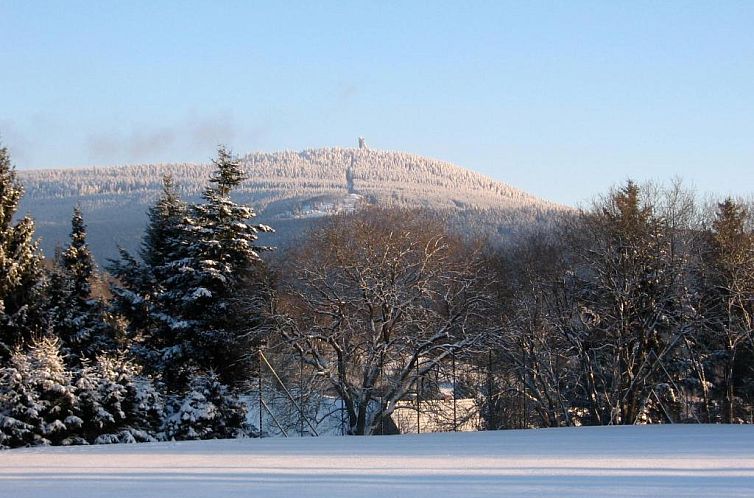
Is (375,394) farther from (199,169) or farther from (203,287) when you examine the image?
(199,169)

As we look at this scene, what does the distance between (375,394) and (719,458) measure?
18.1 metres

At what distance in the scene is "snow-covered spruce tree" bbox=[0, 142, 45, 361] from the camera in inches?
922

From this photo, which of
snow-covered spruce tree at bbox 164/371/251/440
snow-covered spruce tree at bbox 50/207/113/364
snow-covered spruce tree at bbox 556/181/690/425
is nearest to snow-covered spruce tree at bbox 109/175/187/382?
snow-covered spruce tree at bbox 50/207/113/364

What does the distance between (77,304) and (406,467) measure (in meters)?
21.9

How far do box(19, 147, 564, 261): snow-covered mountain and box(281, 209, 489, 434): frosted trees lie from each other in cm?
6233

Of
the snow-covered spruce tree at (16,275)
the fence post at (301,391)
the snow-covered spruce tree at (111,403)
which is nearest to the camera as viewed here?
the snow-covered spruce tree at (111,403)

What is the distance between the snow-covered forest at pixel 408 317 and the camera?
27.8 meters

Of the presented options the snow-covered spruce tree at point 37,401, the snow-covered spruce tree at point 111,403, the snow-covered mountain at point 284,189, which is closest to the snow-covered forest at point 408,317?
the snow-covered spruce tree at point 111,403

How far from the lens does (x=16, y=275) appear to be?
2361 cm

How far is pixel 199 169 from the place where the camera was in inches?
6678

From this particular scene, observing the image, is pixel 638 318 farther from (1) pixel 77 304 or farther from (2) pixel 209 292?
(1) pixel 77 304

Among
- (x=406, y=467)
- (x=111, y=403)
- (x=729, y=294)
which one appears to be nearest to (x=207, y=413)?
(x=111, y=403)

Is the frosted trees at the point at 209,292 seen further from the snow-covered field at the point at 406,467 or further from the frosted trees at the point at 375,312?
the snow-covered field at the point at 406,467

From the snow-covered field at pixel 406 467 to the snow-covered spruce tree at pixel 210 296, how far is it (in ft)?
35.0
